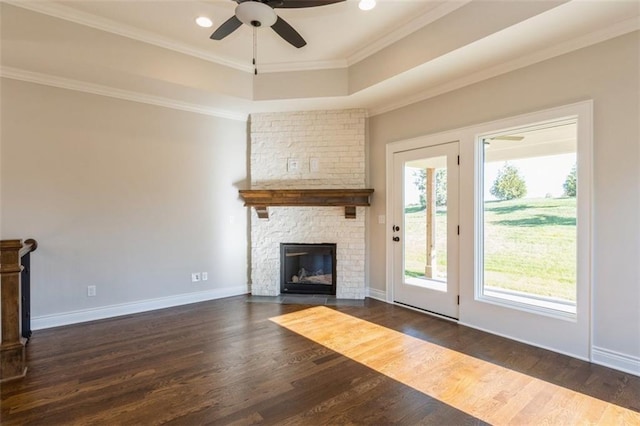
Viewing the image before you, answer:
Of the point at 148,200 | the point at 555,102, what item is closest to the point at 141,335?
the point at 148,200

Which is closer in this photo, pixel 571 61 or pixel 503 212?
pixel 571 61

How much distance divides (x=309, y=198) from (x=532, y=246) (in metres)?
2.69

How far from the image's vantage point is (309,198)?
4.44 metres

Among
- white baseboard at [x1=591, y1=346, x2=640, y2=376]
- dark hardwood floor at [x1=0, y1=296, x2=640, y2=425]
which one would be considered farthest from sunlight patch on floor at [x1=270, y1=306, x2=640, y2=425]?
white baseboard at [x1=591, y1=346, x2=640, y2=376]

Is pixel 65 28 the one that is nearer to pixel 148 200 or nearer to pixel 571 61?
pixel 148 200

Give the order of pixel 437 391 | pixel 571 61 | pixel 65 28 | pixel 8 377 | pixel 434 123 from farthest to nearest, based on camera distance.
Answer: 1. pixel 434 123
2. pixel 65 28
3. pixel 571 61
4. pixel 8 377
5. pixel 437 391

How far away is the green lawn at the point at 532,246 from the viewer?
9.37 ft

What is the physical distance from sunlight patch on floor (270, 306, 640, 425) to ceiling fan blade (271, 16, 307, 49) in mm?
2835

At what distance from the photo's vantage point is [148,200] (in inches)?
159

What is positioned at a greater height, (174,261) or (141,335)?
(174,261)

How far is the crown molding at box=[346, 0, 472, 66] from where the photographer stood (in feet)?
9.35

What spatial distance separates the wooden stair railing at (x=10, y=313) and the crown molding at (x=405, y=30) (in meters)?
3.77

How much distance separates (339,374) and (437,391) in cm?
72

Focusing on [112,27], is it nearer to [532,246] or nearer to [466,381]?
[466,381]
